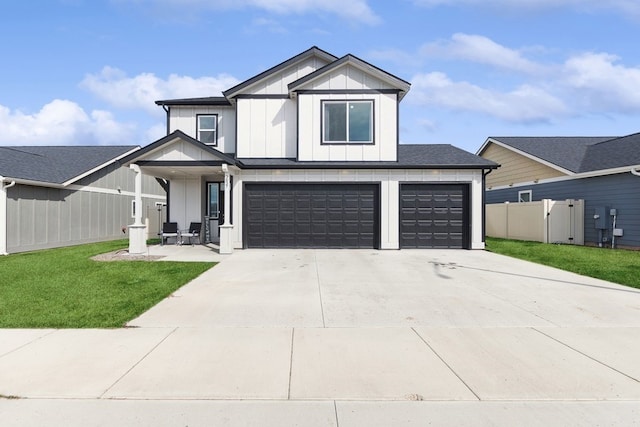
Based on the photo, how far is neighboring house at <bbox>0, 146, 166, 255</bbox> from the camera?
14328 millimetres

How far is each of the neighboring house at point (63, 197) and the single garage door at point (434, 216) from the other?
13.5m

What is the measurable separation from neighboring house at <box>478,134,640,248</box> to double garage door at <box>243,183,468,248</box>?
6.90 metres

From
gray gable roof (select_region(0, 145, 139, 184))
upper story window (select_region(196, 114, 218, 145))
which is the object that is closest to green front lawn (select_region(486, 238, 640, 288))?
upper story window (select_region(196, 114, 218, 145))

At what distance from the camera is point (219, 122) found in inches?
648

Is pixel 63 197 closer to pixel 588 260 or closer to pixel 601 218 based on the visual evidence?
pixel 588 260

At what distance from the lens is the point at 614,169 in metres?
15.3

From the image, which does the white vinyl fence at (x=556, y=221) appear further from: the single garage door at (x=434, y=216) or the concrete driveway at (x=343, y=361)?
the concrete driveway at (x=343, y=361)

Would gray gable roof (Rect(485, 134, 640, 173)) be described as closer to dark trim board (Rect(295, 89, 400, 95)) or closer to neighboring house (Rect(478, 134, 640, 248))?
neighboring house (Rect(478, 134, 640, 248))

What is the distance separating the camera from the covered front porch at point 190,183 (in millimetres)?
12688

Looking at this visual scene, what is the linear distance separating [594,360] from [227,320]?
4.70 m

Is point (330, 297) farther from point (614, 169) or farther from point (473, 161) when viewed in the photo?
point (614, 169)

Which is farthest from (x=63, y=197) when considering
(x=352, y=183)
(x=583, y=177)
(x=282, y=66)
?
(x=583, y=177)

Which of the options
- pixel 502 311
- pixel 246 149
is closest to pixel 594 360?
pixel 502 311

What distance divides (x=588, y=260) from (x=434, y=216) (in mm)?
5073
